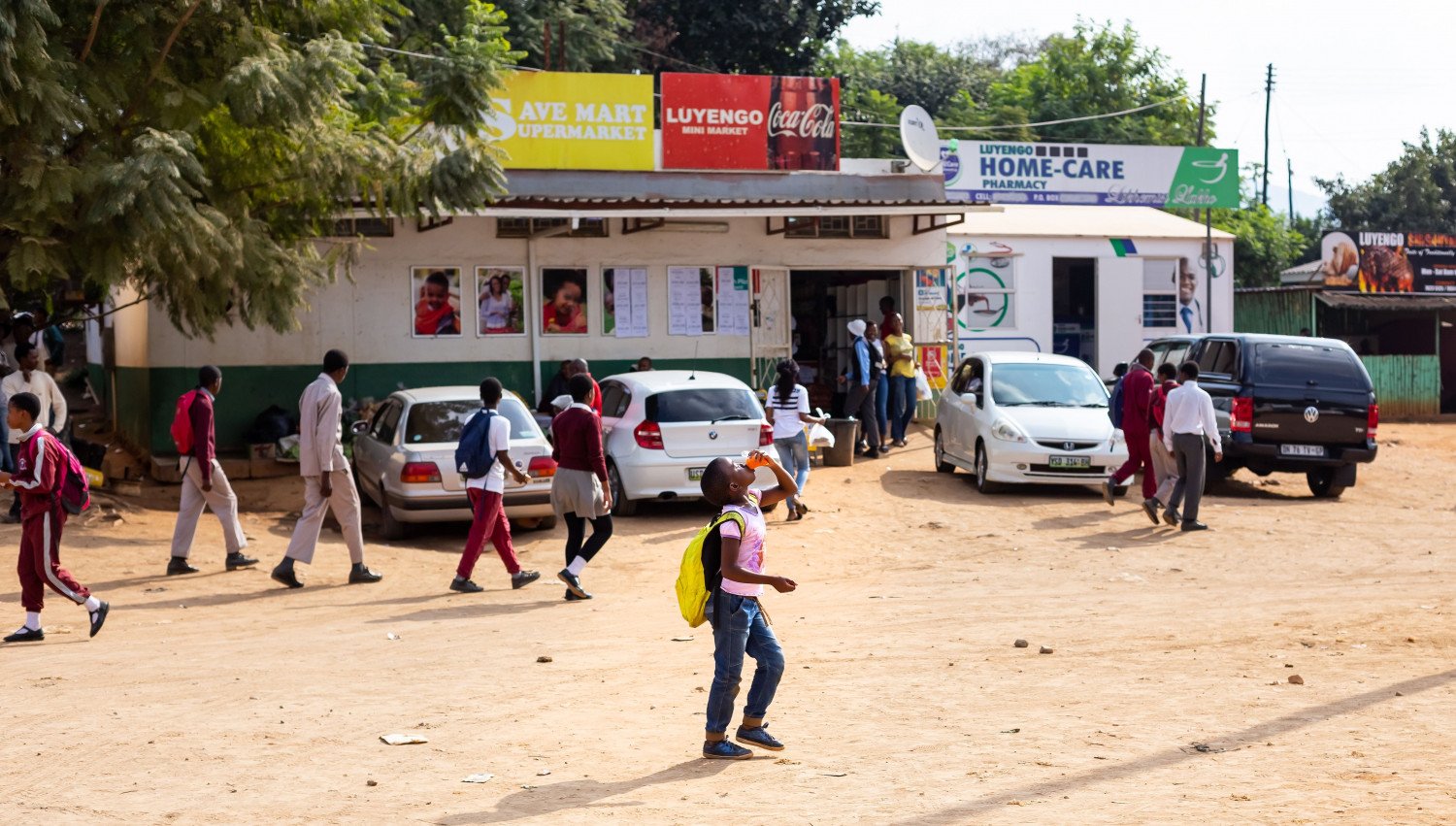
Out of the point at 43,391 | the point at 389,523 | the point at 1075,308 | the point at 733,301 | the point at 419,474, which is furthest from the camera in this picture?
the point at 1075,308

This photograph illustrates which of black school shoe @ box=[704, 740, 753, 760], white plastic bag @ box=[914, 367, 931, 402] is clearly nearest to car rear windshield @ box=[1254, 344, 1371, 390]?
white plastic bag @ box=[914, 367, 931, 402]

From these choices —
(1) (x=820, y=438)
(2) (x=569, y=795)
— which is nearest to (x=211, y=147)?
(1) (x=820, y=438)

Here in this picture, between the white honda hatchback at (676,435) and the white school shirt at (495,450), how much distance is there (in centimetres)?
370

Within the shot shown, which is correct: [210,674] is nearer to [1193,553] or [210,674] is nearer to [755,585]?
[755,585]

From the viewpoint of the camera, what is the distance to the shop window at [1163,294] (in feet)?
92.5

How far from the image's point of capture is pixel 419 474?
575 inches

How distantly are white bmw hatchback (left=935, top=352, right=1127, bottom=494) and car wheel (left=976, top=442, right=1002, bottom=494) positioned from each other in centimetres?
1

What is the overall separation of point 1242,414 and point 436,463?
9.45 metres

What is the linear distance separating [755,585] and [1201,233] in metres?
23.4

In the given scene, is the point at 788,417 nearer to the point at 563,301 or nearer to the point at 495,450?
the point at 495,450

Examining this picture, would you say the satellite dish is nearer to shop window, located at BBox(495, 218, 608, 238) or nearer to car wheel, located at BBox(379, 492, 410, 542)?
shop window, located at BBox(495, 218, 608, 238)

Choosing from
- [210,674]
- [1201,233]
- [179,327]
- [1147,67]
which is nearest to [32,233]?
[179,327]

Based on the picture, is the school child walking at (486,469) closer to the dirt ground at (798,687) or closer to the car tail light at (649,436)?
the dirt ground at (798,687)

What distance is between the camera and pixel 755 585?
674 centimetres
